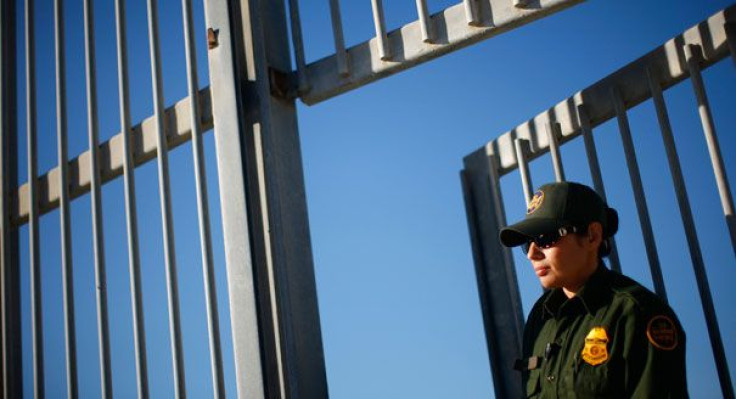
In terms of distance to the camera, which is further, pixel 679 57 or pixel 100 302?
pixel 100 302

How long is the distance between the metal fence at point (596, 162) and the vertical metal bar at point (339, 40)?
67 cm

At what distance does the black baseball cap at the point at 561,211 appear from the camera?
2035 mm

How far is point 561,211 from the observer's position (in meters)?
2.04

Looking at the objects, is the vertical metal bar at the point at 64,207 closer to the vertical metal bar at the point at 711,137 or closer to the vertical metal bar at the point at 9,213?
the vertical metal bar at the point at 9,213

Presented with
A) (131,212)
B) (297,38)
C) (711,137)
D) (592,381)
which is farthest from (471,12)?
(131,212)

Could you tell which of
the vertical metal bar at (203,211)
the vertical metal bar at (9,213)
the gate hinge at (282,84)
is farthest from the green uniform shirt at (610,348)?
the vertical metal bar at (9,213)

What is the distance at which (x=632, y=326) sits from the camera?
1.80 m

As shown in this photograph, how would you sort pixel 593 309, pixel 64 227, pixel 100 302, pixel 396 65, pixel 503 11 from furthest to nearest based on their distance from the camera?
pixel 64 227 → pixel 100 302 → pixel 396 65 → pixel 503 11 → pixel 593 309

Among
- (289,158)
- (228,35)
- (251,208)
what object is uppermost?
(228,35)

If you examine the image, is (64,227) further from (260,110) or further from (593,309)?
(593,309)

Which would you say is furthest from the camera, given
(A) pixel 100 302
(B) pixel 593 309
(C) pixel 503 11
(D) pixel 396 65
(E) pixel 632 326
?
(A) pixel 100 302

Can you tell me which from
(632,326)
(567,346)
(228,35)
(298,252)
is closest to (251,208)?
(298,252)

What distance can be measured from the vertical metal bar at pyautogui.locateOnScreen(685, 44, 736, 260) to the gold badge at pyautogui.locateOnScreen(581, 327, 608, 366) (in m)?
0.59

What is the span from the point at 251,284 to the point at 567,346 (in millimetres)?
958
